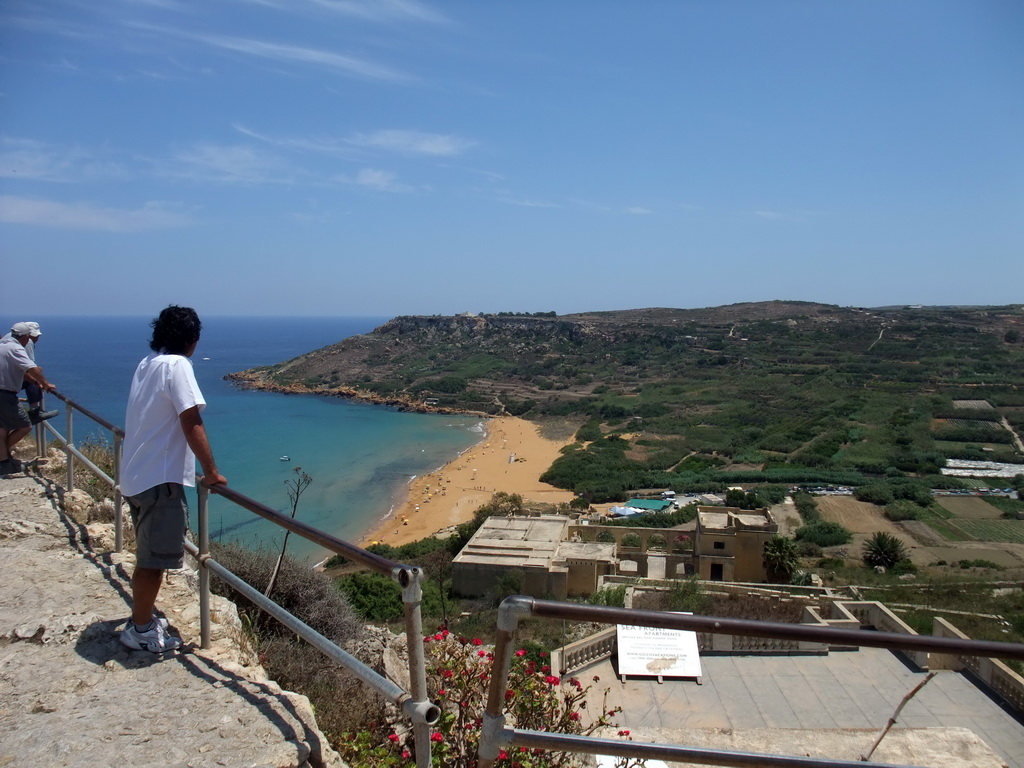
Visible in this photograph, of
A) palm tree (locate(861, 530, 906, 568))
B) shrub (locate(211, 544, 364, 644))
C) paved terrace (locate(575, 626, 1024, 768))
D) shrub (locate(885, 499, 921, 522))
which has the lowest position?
shrub (locate(885, 499, 921, 522))

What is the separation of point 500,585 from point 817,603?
7771 mm

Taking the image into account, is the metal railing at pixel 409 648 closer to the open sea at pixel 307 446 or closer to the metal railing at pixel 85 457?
the metal railing at pixel 85 457

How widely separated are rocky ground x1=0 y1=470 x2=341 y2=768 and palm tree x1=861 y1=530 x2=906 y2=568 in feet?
82.7

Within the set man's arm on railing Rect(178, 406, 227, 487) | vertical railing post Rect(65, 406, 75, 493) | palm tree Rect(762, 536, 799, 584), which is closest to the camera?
man's arm on railing Rect(178, 406, 227, 487)

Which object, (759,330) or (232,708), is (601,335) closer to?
(759,330)

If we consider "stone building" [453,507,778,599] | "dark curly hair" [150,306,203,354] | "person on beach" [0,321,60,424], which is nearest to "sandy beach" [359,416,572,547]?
"stone building" [453,507,778,599]

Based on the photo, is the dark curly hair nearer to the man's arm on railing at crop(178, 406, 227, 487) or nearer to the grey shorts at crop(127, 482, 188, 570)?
the man's arm on railing at crop(178, 406, 227, 487)

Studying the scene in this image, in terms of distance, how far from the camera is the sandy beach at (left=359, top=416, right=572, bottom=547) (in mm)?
30344

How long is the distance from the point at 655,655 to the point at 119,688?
1067cm

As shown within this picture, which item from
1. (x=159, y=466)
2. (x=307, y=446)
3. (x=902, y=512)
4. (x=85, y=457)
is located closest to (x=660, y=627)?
(x=159, y=466)

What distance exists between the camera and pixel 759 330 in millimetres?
93312

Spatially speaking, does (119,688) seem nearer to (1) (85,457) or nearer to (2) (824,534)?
(1) (85,457)

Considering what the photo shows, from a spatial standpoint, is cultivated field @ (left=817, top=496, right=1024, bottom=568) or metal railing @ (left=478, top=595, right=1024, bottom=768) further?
cultivated field @ (left=817, top=496, right=1024, bottom=568)

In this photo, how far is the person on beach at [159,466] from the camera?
2.84m
